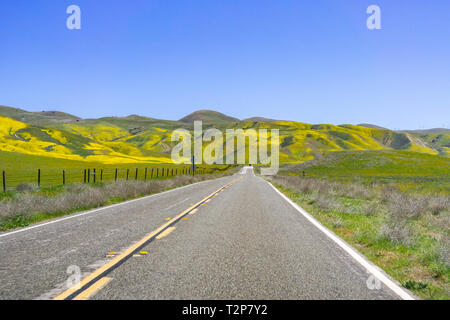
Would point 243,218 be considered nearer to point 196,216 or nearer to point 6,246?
point 196,216

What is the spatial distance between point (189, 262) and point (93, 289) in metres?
1.74

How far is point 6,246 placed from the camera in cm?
710

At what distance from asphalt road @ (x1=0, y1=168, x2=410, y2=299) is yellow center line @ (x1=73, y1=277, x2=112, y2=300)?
0.04 ft

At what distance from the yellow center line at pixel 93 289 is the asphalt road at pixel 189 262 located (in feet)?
0.04

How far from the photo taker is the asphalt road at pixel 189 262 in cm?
455

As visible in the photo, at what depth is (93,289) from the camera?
14.9ft

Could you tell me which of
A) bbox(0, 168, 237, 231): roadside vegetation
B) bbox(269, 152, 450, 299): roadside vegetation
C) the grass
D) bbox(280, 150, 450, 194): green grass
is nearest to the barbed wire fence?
bbox(0, 168, 237, 231): roadside vegetation

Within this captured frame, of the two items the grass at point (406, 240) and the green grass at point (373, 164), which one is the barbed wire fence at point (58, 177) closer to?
the grass at point (406, 240)

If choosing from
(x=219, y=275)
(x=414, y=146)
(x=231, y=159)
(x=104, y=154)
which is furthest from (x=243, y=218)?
(x=414, y=146)

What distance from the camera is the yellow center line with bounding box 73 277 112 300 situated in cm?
429

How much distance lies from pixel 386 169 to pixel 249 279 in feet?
221
